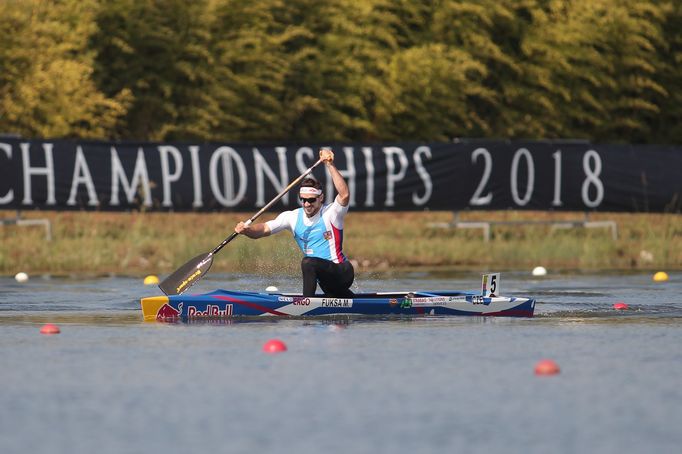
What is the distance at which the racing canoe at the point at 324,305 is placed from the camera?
17.3m

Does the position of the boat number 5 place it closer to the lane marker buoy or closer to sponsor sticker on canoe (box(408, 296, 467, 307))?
sponsor sticker on canoe (box(408, 296, 467, 307))

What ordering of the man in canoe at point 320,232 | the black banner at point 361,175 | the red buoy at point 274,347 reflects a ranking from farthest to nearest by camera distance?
the black banner at point 361,175
the man in canoe at point 320,232
the red buoy at point 274,347

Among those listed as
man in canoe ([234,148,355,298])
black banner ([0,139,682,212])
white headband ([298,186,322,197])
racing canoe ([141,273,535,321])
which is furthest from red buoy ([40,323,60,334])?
black banner ([0,139,682,212])

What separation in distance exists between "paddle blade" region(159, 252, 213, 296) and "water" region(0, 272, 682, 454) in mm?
756

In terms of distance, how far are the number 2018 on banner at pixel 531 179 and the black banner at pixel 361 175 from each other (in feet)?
0.06

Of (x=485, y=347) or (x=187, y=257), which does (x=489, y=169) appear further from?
(x=485, y=347)

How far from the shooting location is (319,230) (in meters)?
18.0

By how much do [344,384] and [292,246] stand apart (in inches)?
600

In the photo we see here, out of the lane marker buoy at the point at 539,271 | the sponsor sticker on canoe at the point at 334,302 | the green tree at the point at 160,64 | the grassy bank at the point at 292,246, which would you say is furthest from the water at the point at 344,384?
the green tree at the point at 160,64

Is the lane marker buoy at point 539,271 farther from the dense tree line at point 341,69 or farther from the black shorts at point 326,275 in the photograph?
the dense tree line at point 341,69

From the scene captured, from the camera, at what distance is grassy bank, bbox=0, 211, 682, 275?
26469mm

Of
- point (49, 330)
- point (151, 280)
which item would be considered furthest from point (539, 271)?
point (49, 330)

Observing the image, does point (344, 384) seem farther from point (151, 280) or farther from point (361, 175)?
point (361, 175)

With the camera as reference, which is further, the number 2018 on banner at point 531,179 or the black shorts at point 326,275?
the number 2018 on banner at point 531,179
